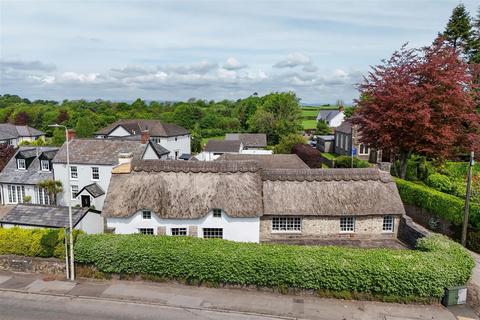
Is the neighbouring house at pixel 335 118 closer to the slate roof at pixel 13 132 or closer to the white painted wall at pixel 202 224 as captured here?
the slate roof at pixel 13 132

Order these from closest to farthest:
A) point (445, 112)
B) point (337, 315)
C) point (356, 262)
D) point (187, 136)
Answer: point (337, 315) < point (356, 262) < point (445, 112) < point (187, 136)

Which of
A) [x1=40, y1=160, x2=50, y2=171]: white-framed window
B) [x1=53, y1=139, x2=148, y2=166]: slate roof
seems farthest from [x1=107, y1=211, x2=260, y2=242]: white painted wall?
[x1=40, y1=160, x2=50, y2=171]: white-framed window

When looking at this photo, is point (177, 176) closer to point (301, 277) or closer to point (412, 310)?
point (301, 277)

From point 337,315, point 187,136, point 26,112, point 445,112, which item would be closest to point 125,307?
point 337,315

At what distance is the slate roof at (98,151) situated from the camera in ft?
112

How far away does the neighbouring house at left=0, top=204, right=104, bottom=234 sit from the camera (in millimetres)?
21516

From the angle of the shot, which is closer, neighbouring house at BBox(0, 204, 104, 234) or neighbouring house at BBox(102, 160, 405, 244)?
neighbouring house at BBox(0, 204, 104, 234)

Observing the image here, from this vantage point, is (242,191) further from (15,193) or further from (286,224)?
(15,193)

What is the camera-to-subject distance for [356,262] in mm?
16531

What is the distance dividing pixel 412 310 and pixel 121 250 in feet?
46.7

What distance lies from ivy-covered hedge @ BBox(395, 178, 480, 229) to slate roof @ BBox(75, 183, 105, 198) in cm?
2682

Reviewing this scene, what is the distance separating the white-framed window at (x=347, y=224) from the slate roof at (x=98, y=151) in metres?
20.4

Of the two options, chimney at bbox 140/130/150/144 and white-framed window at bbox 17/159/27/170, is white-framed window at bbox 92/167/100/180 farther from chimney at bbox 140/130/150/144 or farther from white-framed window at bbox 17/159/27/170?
white-framed window at bbox 17/159/27/170

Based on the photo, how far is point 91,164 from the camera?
33.9 metres
